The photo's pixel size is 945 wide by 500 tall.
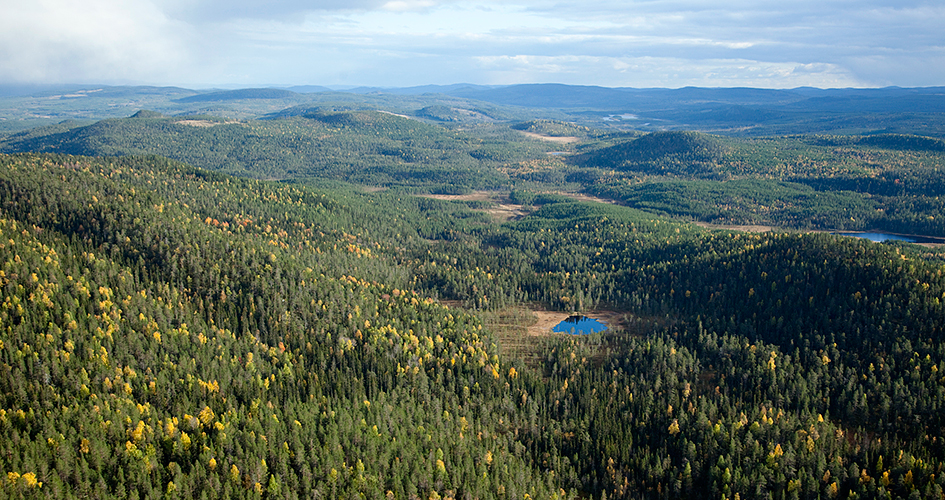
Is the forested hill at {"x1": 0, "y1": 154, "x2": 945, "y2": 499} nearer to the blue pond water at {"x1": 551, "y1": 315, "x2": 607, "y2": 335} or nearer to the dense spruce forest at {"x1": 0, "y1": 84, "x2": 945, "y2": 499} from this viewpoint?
the dense spruce forest at {"x1": 0, "y1": 84, "x2": 945, "y2": 499}

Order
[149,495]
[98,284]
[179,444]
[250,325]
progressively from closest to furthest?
1. [149,495]
2. [179,444]
3. [98,284]
4. [250,325]

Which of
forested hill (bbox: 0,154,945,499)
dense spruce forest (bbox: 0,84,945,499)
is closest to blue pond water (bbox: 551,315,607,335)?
dense spruce forest (bbox: 0,84,945,499)

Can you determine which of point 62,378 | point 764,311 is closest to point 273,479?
point 62,378

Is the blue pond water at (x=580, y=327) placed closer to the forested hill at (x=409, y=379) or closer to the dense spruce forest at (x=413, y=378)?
the dense spruce forest at (x=413, y=378)

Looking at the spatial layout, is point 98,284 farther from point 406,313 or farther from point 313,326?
point 406,313

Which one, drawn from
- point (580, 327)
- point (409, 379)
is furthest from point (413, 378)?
point (580, 327)

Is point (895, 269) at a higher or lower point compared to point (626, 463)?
higher

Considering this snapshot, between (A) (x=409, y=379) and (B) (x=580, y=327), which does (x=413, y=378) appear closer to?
(A) (x=409, y=379)
